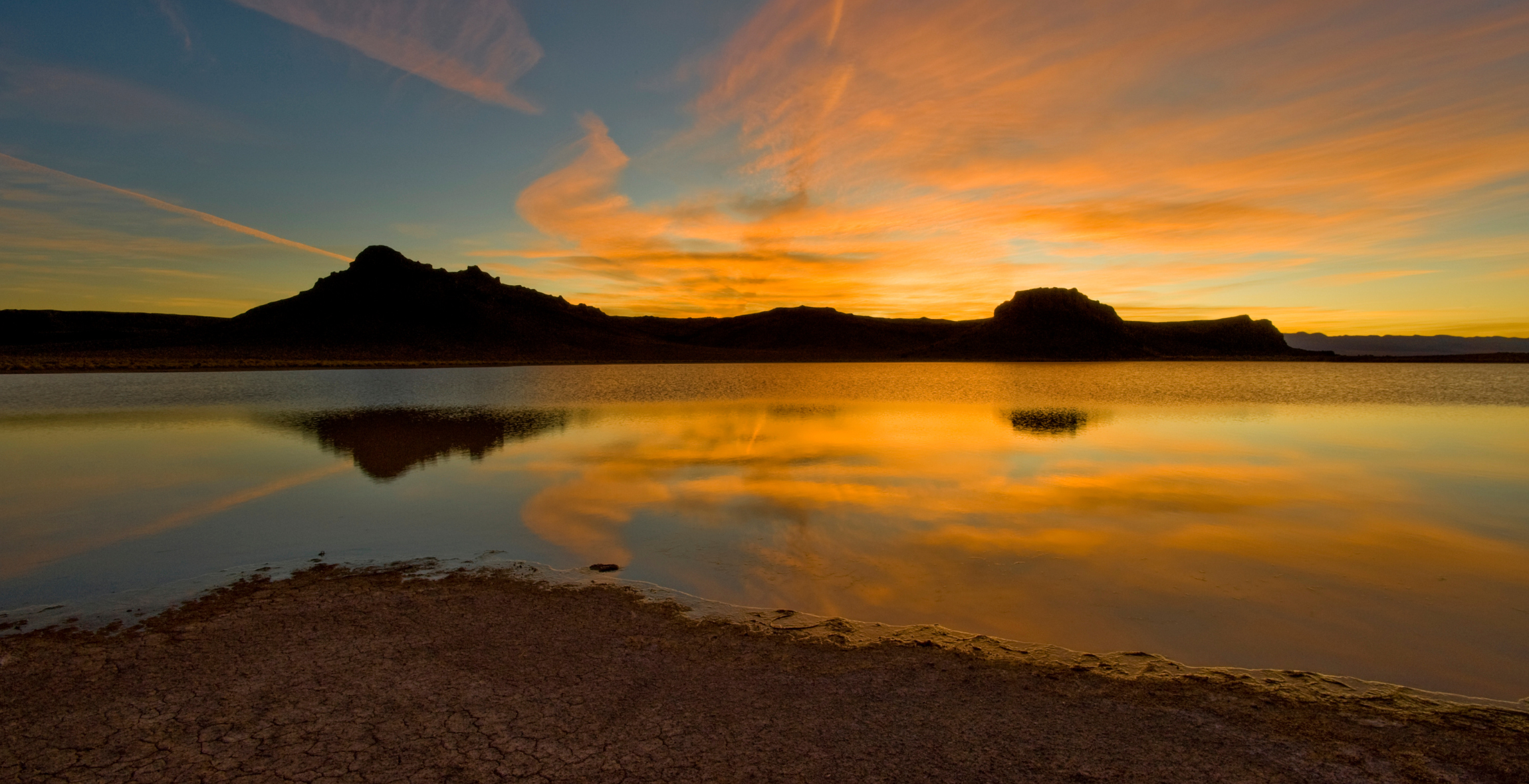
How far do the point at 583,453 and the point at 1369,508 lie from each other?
18156 mm

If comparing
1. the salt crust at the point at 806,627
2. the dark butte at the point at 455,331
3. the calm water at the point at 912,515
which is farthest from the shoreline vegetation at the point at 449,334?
the salt crust at the point at 806,627

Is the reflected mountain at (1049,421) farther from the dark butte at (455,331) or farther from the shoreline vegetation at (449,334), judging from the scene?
the dark butte at (455,331)

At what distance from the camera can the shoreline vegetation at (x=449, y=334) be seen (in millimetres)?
125938

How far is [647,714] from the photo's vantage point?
5113mm

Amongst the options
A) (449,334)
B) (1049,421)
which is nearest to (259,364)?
(449,334)

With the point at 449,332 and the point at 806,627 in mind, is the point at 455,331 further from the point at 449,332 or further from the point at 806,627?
the point at 806,627

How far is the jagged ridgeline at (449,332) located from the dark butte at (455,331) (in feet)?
1.28

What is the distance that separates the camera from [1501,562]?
9594 mm

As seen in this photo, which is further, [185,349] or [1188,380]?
Result: [185,349]

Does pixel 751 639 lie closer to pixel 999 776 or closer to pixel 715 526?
pixel 999 776

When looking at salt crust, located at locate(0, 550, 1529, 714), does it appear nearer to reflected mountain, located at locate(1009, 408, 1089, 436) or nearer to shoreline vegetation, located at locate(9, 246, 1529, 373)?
reflected mountain, located at locate(1009, 408, 1089, 436)

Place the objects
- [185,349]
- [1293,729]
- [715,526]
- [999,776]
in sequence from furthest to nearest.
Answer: [185,349], [715,526], [1293,729], [999,776]

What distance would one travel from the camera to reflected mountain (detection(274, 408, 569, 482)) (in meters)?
18.7

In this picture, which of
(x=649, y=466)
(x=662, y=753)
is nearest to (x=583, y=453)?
(x=649, y=466)
